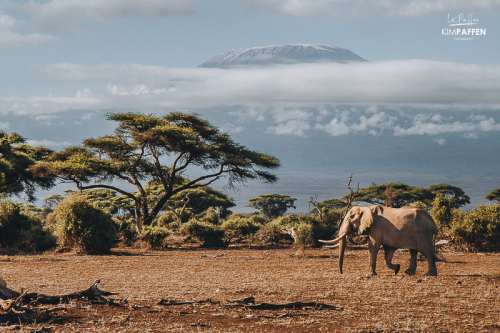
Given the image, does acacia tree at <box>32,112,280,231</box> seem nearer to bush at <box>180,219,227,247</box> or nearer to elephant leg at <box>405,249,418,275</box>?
bush at <box>180,219,227,247</box>

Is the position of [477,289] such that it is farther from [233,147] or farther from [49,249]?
[233,147]

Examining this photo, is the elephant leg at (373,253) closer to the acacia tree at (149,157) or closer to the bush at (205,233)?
the bush at (205,233)

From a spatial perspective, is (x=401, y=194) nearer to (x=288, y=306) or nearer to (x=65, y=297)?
(x=288, y=306)

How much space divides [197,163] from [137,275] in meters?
17.7

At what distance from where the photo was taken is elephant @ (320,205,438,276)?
13836mm

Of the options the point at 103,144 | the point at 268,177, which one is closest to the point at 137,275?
the point at 103,144

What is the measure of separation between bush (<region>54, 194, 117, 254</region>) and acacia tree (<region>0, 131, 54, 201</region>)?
23.1 ft

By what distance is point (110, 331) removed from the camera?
7.75m

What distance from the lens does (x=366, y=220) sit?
1462 cm

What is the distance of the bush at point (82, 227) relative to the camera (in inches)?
835

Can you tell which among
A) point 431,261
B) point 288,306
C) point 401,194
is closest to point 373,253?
point 431,261

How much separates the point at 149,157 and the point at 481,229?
19.1m

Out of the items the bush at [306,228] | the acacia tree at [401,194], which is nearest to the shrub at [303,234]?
the bush at [306,228]

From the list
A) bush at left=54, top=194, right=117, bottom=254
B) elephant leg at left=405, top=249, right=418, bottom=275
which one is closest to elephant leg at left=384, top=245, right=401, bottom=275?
elephant leg at left=405, top=249, right=418, bottom=275
